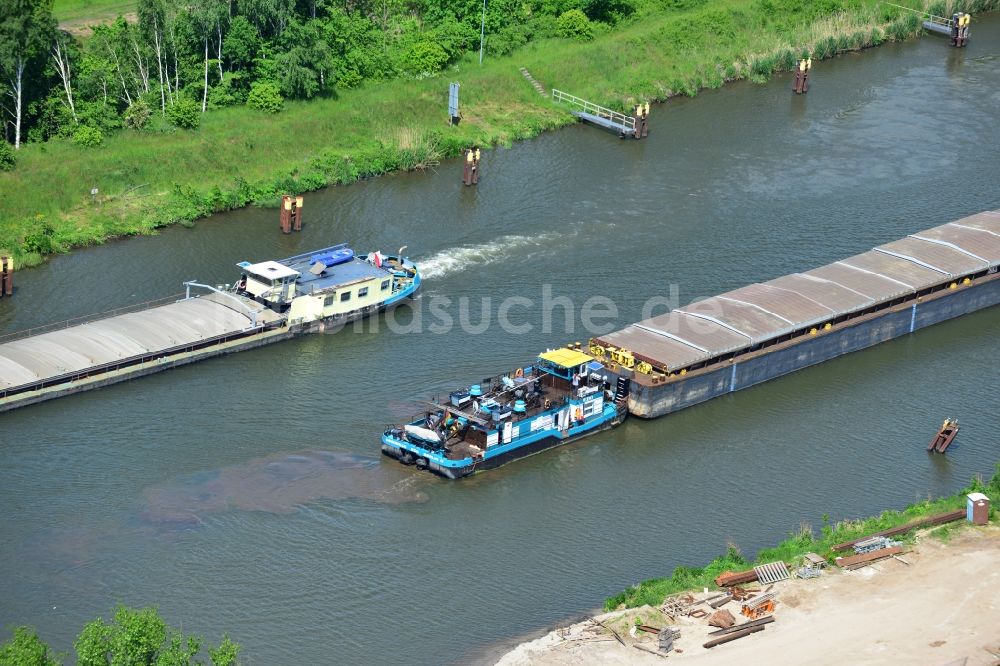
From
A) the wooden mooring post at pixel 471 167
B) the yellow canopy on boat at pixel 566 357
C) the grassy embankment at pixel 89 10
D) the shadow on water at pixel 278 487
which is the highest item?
the grassy embankment at pixel 89 10

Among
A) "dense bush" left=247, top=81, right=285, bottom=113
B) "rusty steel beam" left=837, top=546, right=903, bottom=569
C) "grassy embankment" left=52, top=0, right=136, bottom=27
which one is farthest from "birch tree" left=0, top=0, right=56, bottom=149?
"rusty steel beam" left=837, top=546, right=903, bottom=569

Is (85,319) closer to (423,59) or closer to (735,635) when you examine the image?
(735,635)

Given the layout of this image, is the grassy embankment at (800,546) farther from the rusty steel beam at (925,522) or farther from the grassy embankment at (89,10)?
the grassy embankment at (89,10)

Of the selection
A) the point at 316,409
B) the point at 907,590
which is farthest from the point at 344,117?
the point at 907,590

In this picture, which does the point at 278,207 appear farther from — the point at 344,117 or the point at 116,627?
the point at 116,627

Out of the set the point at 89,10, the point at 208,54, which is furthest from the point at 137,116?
the point at 89,10

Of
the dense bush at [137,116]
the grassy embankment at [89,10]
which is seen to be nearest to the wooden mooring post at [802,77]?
the dense bush at [137,116]
